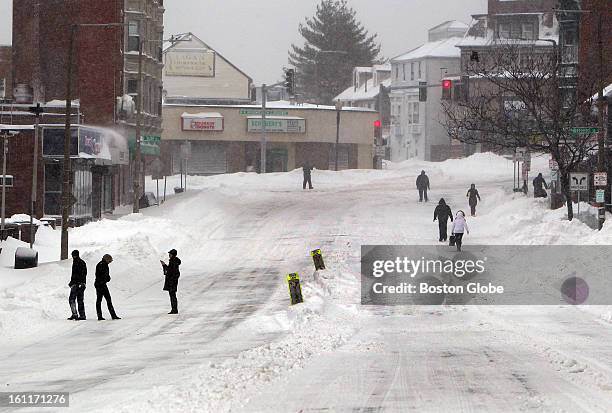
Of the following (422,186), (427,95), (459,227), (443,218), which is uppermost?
(427,95)

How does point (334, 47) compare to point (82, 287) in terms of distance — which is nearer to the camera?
point (82, 287)

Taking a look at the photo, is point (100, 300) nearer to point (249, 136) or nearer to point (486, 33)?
point (249, 136)

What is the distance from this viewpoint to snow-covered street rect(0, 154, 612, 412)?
47.4ft

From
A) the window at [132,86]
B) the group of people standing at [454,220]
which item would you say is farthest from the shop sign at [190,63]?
the group of people standing at [454,220]

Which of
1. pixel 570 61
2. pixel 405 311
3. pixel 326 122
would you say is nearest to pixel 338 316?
pixel 405 311

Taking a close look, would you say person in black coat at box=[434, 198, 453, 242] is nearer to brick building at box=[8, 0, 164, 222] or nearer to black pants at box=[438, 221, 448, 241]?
black pants at box=[438, 221, 448, 241]

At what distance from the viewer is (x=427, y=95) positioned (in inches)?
4318

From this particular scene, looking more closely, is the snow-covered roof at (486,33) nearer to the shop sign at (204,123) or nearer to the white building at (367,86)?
the white building at (367,86)

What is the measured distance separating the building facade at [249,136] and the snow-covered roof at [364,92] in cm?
3592

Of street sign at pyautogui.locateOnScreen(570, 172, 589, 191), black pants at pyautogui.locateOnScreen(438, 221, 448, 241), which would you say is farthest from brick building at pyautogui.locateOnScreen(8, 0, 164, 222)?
street sign at pyautogui.locateOnScreen(570, 172, 589, 191)

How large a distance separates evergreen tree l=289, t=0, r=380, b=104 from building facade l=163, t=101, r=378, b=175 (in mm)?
61231

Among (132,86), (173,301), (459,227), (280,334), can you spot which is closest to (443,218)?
(459,227)

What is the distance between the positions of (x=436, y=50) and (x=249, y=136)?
1181 inches

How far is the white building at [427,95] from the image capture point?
109 meters
